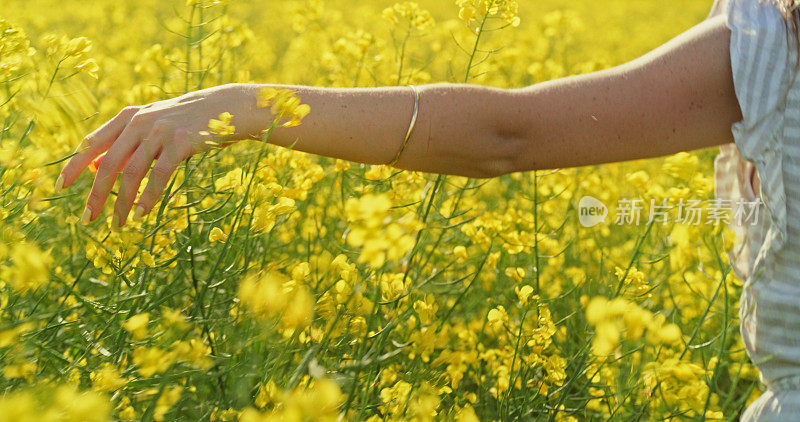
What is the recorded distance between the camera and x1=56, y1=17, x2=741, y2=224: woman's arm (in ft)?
3.21

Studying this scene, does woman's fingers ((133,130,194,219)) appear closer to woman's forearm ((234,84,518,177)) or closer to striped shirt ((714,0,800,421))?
woman's forearm ((234,84,518,177))

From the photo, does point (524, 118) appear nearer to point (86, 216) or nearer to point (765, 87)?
point (765, 87)

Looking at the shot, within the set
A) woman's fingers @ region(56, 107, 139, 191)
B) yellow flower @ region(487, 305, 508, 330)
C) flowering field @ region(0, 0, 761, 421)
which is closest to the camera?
flowering field @ region(0, 0, 761, 421)

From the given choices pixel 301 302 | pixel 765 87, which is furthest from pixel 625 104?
pixel 301 302

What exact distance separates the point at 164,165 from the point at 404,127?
31 centimetres

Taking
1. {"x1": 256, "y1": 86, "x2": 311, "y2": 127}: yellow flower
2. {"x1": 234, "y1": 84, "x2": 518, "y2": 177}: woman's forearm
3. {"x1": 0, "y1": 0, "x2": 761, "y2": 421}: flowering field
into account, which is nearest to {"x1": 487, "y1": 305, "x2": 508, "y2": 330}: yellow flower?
{"x1": 0, "y1": 0, "x2": 761, "y2": 421}: flowering field

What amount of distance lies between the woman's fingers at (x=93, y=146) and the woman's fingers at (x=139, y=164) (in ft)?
0.19

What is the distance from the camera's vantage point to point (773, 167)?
1.12m

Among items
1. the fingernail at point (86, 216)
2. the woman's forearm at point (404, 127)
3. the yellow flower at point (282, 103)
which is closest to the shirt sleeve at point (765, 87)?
the woman's forearm at point (404, 127)

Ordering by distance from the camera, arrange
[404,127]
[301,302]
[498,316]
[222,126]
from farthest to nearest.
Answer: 1. [498,316]
2. [404,127]
3. [222,126]
4. [301,302]

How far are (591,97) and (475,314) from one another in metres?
0.76

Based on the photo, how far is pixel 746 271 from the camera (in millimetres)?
1296

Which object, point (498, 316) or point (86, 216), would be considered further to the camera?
point (498, 316)

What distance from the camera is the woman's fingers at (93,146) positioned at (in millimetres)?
929
